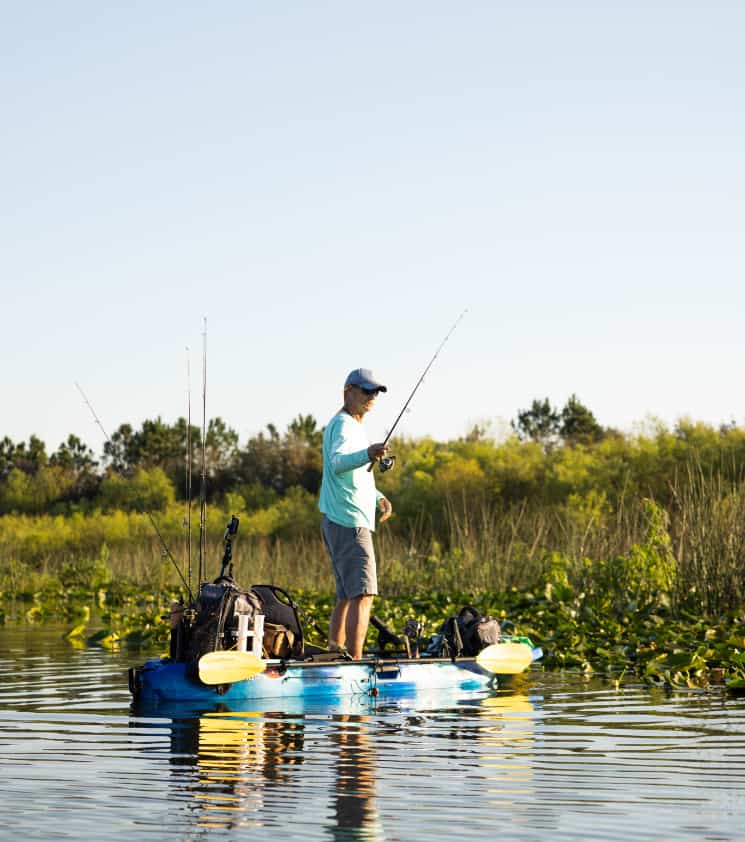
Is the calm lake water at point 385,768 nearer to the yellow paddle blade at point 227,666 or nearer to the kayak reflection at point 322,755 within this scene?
the kayak reflection at point 322,755

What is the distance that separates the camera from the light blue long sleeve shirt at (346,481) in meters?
10.3

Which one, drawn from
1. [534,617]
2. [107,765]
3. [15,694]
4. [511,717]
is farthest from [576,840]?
[534,617]

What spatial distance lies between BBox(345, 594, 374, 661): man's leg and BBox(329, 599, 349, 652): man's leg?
0.04 m

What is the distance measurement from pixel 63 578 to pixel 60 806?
1988 centimetres

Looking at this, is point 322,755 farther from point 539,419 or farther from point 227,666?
point 539,419

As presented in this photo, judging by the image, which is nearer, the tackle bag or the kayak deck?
the kayak deck

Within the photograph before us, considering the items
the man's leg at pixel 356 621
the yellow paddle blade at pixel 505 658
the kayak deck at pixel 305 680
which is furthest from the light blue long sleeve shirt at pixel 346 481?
the yellow paddle blade at pixel 505 658

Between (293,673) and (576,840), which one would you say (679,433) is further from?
(576,840)

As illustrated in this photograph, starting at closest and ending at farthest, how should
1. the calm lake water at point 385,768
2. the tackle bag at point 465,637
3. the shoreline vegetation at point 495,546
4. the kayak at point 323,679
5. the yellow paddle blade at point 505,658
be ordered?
the calm lake water at point 385,768 → the kayak at point 323,679 → the yellow paddle blade at point 505,658 → the tackle bag at point 465,637 → the shoreline vegetation at point 495,546

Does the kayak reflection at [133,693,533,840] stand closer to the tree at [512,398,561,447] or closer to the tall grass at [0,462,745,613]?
the tall grass at [0,462,745,613]

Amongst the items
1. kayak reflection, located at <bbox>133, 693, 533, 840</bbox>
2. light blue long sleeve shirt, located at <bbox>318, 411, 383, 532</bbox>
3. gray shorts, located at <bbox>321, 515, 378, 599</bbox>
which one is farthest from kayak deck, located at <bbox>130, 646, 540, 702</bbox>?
light blue long sleeve shirt, located at <bbox>318, 411, 383, 532</bbox>

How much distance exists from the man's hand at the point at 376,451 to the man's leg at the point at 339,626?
117cm

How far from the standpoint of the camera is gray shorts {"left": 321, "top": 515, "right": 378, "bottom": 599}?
33.6 ft

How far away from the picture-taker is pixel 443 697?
10.6m
